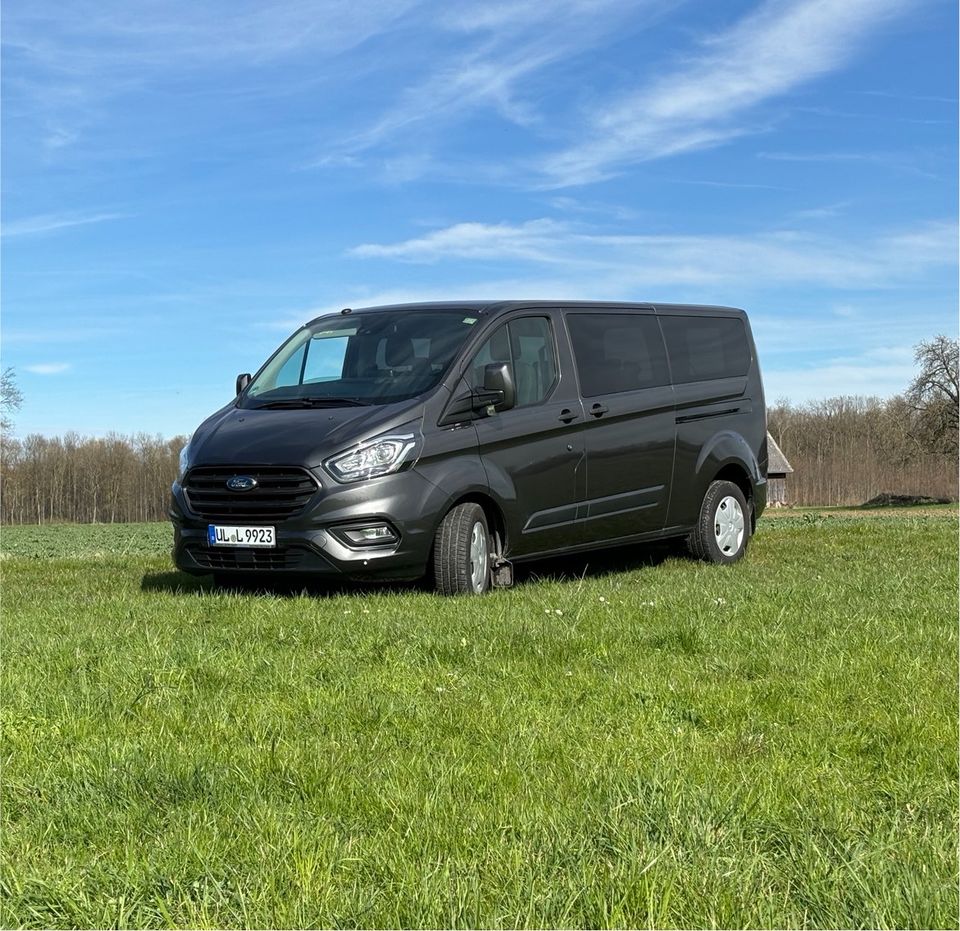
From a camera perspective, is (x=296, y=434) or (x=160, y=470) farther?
(x=160, y=470)

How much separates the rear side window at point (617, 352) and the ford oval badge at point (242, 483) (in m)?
3.04

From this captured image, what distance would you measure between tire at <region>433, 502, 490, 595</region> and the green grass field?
1.20 meters

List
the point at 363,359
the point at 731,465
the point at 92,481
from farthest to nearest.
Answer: the point at 92,481, the point at 731,465, the point at 363,359

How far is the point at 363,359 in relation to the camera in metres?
9.62

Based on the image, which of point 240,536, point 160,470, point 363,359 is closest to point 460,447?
point 363,359

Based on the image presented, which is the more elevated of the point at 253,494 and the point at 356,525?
the point at 253,494

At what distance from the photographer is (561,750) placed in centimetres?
407

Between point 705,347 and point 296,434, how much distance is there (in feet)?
15.9

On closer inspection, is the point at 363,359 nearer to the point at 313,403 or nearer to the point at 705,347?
the point at 313,403

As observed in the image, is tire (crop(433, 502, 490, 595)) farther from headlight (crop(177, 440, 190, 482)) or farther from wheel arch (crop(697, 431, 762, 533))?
wheel arch (crop(697, 431, 762, 533))

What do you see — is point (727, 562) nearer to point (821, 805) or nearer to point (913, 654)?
point (913, 654)

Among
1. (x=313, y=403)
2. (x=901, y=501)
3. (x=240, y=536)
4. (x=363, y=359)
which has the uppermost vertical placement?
(x=363, y=359)

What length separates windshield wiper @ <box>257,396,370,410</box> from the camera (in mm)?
9062


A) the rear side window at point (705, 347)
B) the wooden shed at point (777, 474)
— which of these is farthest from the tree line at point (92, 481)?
the rear side window at point (705, 347)
